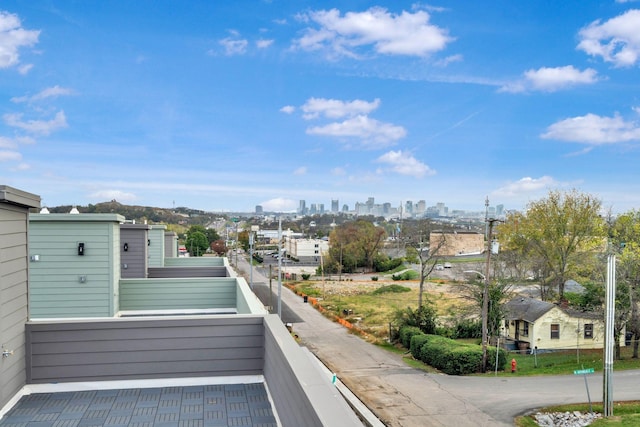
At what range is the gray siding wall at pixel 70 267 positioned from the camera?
30.8ft

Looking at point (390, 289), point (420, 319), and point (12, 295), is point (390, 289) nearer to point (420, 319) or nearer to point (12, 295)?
point (420, 319)

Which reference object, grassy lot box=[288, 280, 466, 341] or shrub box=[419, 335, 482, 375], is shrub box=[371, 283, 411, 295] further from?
shrub box=[419, 335, 482, 375]

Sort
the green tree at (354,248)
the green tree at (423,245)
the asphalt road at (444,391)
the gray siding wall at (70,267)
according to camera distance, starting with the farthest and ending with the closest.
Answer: the green tree at (354,248) < the green tree at (423,245) < the asphalt road at (444,391) < the gray siding wall at (70,267)

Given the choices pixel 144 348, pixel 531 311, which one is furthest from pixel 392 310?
pixel 144 348

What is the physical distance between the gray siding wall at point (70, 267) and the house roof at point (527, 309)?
794 inches

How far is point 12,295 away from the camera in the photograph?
460 centimetres

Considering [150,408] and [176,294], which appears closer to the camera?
[150,408]

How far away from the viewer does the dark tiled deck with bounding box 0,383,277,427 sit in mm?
4316

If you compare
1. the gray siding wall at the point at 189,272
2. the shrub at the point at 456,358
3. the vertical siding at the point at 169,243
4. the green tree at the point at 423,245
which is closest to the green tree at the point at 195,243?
the green tree at the point at 423,245

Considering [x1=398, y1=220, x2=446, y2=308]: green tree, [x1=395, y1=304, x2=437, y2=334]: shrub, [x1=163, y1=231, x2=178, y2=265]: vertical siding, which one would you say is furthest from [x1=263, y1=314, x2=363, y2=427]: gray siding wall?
[x1=398, y1=220, x2=446, y2=308]: green tree

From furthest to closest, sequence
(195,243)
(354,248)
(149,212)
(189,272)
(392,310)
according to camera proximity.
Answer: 1. (149,212)
2. (195,243)
3. (354,248)
4. (392,310)
5. (189,272)

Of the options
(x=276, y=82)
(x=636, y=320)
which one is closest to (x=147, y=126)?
(x=276, y=82)

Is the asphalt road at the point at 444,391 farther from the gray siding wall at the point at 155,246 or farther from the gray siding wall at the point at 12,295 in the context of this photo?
the gray siding wall at the point at 12,295

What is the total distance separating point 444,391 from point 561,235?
74.8 feet
